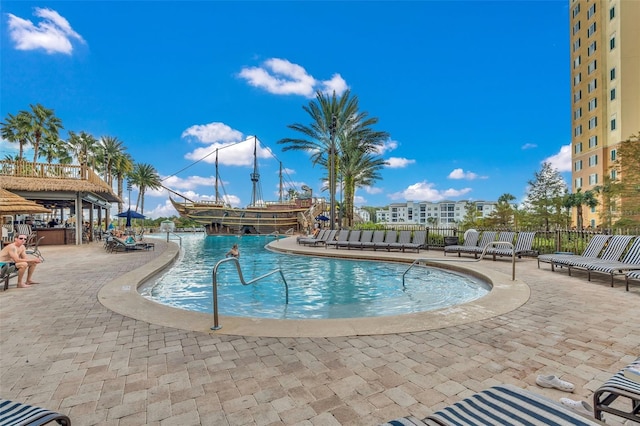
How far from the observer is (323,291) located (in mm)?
7551

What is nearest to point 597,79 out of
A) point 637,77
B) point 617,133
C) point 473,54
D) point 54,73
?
point 637,77

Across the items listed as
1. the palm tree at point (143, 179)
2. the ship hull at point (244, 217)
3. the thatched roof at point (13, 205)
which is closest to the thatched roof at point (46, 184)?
the thatched roof at point (13, 205)

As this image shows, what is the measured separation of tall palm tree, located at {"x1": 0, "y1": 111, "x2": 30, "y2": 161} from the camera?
2745 cm

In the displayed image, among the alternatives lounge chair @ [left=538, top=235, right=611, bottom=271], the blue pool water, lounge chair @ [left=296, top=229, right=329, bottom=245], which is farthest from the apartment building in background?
lounge chair @ [left=538, top=235, right=611, bottom=271]

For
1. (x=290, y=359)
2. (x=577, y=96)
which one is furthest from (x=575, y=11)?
(x=290, y=359)

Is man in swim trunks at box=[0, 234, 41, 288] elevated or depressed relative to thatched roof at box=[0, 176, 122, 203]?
depressed

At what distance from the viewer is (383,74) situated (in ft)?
92.7

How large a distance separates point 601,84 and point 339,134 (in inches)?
1256

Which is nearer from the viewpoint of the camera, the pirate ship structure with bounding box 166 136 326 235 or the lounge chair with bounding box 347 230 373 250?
the lounge chair with bounding box 347 230 373 250

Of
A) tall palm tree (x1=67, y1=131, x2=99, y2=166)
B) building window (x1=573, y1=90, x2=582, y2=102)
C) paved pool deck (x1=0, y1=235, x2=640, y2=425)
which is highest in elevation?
building window (x1=573, y1=90, x2=582, y2=102)

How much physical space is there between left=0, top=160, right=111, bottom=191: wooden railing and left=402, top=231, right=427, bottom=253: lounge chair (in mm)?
19030

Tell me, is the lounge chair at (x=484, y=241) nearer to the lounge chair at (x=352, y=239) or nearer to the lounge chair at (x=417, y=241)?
the lounge chair at (x=417, y=241)

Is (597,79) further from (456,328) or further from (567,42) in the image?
(456,328)

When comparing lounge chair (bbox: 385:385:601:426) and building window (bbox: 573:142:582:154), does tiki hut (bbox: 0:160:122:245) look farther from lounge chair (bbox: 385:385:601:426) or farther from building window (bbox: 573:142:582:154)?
building window (bbox: 573:142:582:154)
